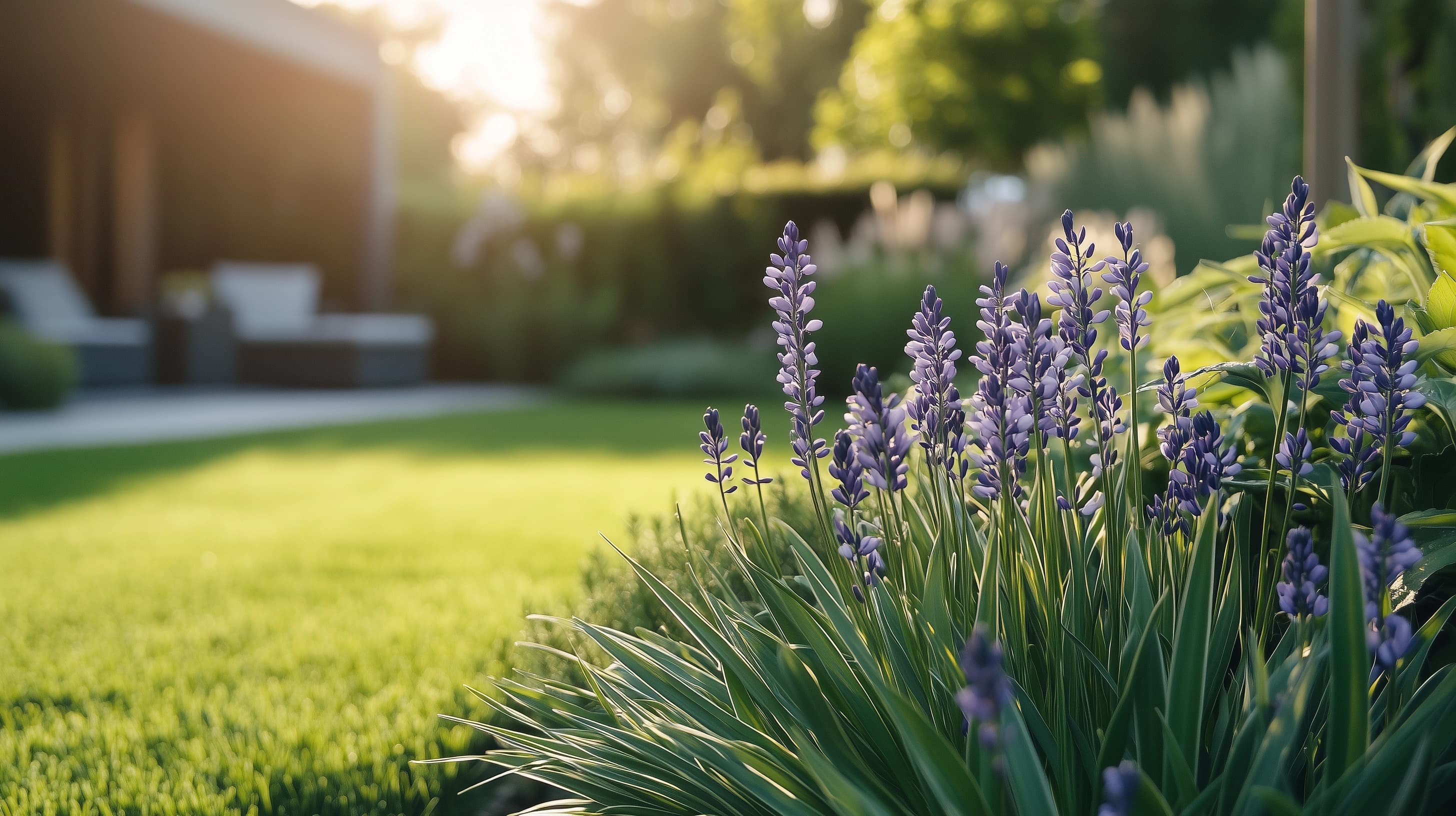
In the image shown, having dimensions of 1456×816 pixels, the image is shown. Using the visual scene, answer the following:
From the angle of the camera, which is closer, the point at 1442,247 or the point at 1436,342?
the point at 1436,342

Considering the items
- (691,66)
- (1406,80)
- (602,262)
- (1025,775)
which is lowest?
(1025,775)

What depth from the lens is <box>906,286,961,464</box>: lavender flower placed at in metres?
1.04

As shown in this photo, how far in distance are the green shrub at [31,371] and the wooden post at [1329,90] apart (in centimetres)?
803

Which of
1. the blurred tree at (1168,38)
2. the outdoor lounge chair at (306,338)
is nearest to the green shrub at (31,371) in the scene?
the outdoor lounge chair at (306,338)

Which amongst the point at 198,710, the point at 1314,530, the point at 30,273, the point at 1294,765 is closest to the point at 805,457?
the point at 1294,765

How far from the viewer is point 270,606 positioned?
270cm

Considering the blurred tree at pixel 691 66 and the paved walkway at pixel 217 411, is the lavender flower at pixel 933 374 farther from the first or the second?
the blurred tree at pixel 691 66

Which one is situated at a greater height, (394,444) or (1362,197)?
(1362,197)

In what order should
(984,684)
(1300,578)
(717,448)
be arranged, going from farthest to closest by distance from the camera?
(717,448) → (1300,578) → (984,684)

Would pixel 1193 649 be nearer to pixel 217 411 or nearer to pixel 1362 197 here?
pixel 1362 197

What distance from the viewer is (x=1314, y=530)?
1457 mm

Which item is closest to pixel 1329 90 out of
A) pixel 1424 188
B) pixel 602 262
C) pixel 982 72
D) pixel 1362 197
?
pixel 1362 197

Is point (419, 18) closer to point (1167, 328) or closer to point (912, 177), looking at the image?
point (912, 177)

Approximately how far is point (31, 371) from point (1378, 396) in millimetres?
8676
